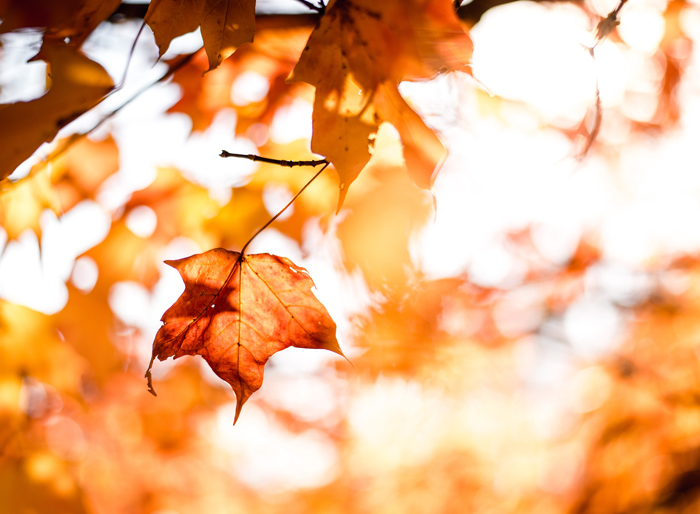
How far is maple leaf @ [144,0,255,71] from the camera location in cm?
54

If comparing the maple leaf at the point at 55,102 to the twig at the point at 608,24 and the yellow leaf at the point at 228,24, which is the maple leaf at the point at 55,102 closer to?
the yellow leaf at the point at 228,24

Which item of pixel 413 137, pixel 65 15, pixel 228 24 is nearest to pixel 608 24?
pixel 413 137

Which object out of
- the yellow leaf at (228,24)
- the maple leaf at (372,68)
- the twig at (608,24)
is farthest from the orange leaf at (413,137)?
the twig at (608,24)

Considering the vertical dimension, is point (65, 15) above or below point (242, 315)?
above

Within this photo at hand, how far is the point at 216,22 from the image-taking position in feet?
1.79

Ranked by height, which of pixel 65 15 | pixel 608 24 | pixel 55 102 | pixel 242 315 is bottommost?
Result: pixel 242 315

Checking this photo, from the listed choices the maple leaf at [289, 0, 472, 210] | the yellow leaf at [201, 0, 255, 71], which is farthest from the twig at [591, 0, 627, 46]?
the yellow leaf at [201, 0, 255, 71]

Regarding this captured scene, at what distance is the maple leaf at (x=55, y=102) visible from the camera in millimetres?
586

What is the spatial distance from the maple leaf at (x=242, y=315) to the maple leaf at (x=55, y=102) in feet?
1.02

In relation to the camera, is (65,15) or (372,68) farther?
(65,15)

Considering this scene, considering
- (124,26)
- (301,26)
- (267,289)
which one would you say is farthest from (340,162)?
(124,26)

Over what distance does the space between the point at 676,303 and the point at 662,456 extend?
2.62 feet

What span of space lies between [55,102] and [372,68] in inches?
21.0

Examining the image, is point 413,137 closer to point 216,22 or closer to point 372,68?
point 372,68
